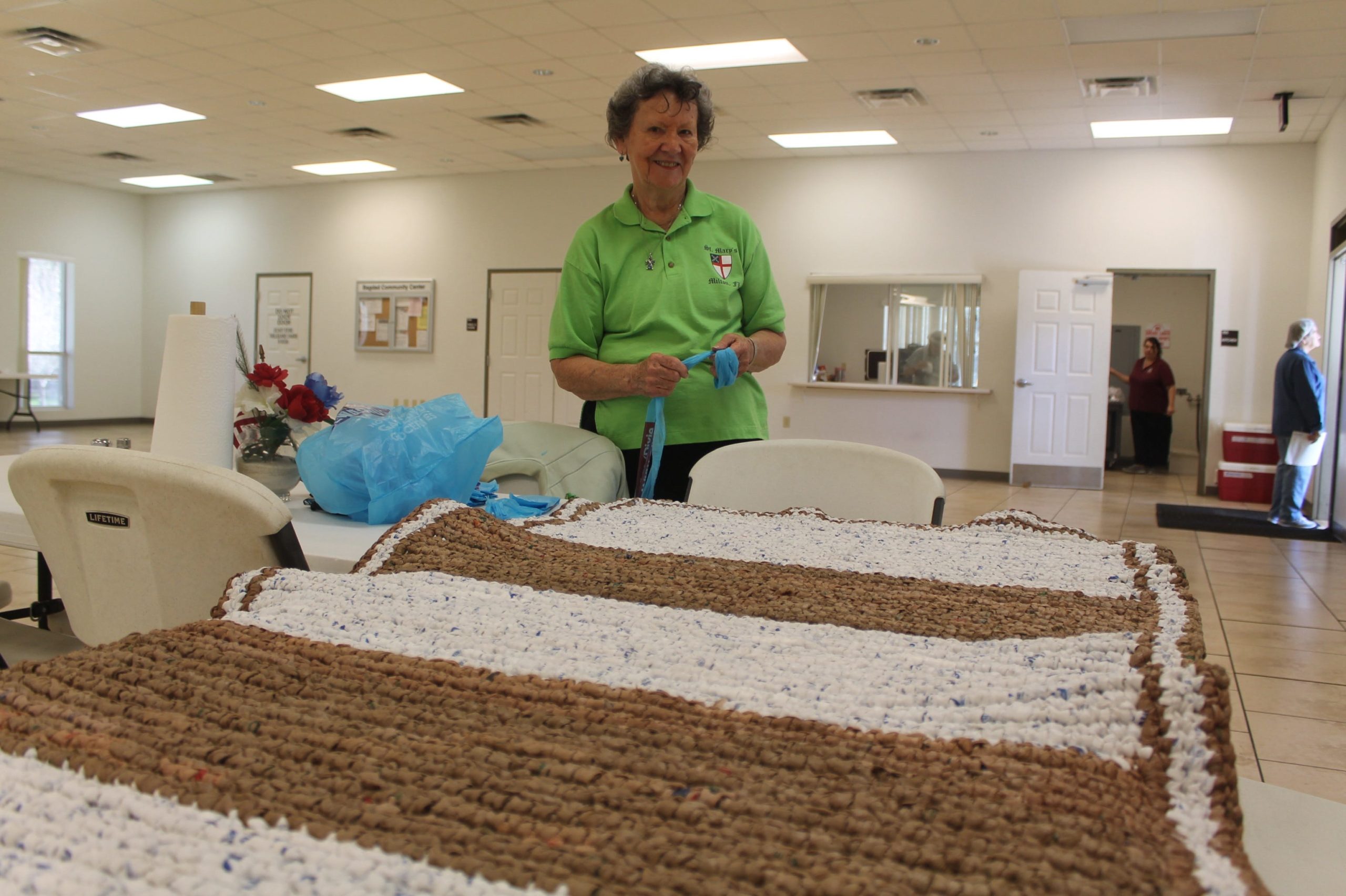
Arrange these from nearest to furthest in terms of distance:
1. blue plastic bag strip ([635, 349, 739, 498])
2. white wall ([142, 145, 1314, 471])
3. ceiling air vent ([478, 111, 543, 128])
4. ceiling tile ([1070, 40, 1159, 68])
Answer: blue plastic bag strip ([635, 349, 739, 498])
ceiling tile ([1070, 40, 1159, 68])
white wall ([142, 145, 1314, 471])
ceiling air vent ([478, 111, 543, 128])

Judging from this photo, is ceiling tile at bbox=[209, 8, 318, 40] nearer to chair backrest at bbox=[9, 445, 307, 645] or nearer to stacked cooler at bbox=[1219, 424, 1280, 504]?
chair backrest at bbox=[9, 445, 307, 645]

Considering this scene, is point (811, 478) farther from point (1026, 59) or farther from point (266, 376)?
point (1026, 59)

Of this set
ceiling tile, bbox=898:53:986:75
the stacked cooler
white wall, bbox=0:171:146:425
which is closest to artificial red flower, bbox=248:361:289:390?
ceiling tile, bbox=898:53:986:75

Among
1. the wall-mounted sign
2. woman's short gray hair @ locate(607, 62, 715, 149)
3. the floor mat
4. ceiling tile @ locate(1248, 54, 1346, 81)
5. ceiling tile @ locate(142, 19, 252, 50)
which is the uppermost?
ceiling tile @ locate(142, 19, 252, 50)

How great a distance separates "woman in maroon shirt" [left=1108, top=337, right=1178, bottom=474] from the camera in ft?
36.5

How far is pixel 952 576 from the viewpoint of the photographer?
2.95 ft

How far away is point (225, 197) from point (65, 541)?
42.8ft

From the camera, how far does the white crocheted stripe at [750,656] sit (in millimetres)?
521

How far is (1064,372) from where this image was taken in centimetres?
898

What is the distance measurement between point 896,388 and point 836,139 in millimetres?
2413

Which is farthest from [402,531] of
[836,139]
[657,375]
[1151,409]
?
[1151,409]

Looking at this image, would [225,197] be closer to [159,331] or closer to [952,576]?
[159,331]

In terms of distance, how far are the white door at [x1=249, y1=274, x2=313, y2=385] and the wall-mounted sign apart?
35.3ft

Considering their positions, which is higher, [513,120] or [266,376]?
A: [513,120]
